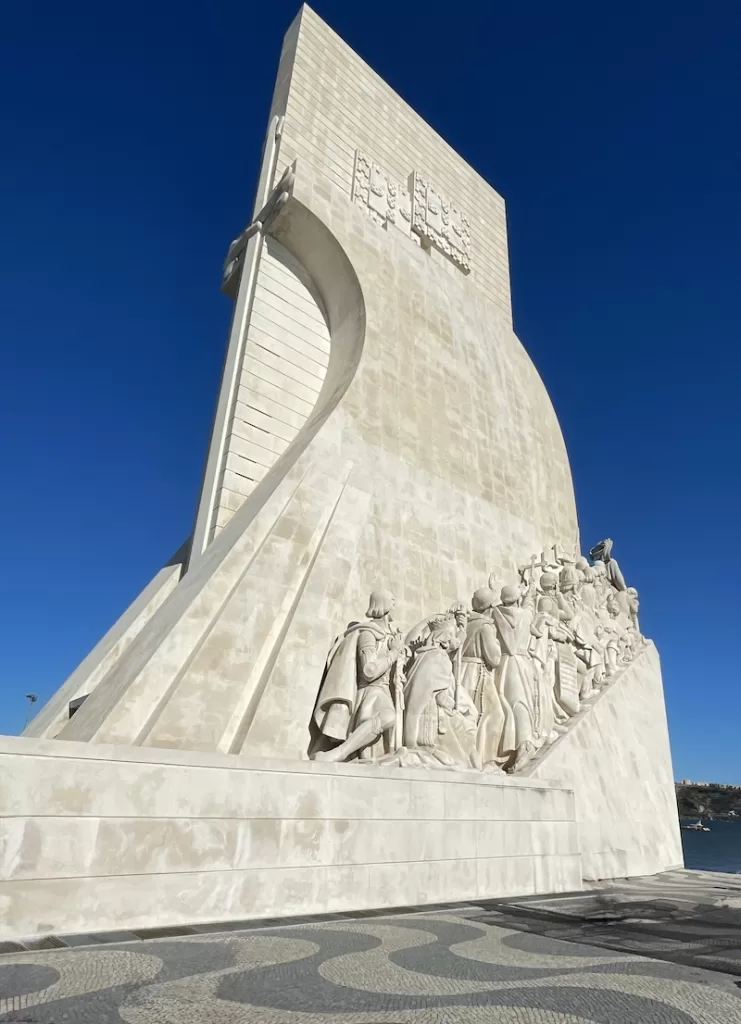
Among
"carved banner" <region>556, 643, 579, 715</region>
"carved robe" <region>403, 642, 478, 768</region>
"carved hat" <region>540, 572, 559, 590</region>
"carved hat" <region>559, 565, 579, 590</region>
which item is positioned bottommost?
"carved robe" <region>403, 642, 478, 768</region>

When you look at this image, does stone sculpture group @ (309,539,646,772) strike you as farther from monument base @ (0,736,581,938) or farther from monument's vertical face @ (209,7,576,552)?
monument's vertical face @ (209,7,576,552)

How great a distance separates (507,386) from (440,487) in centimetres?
263

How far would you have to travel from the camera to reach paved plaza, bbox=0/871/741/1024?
1.62 meters

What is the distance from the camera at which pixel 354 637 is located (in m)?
4.65

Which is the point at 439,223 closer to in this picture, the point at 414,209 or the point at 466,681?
the point at 414,209

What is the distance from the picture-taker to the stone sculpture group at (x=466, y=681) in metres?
4.42

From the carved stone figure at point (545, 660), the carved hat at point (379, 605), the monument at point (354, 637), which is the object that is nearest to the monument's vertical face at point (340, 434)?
the monument at point (354, 637)

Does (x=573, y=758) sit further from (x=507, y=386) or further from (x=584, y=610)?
(x=507, y=386)

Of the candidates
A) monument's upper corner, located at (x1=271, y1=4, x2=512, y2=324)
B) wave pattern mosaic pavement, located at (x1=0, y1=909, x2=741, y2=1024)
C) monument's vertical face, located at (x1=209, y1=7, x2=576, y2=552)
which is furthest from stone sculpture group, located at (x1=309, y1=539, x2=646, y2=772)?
monument's upper corner, located at (x1=271, y1=4, x2=512, y2=324)

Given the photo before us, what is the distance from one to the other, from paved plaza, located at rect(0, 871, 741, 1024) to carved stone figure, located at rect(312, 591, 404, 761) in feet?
4.14

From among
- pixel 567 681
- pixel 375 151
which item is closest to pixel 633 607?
pixel 567 681

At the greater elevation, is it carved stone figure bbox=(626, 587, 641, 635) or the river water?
carved stone figure bbox=(626, 587, 641, 635)

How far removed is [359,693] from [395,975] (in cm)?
250

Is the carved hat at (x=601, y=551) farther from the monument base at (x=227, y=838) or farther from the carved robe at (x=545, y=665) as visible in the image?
the monument base at (x=227, y=838)
